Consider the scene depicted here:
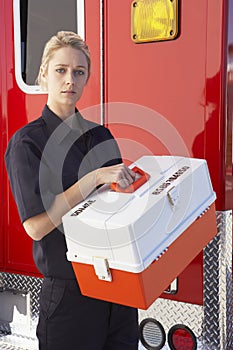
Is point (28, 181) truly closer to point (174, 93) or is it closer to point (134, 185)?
point (134, 185)

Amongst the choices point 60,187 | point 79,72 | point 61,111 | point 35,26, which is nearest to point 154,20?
point 79,72

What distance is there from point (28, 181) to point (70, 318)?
47 centimetres

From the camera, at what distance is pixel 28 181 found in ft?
5.56

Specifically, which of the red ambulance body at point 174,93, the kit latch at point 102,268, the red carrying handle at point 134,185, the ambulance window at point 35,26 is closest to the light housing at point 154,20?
the red ambulance body at point 174,93

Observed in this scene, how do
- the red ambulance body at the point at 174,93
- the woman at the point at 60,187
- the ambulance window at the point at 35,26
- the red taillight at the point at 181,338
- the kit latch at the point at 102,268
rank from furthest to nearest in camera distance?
the ambulance window at the point at 35,26 < the red taillight at the point at 181,338 < the red ambulance body at the point at 174,93 < the woman at the point at 60,187 < the kit latch at the point at 102,268

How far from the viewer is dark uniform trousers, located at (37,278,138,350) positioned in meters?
1.80

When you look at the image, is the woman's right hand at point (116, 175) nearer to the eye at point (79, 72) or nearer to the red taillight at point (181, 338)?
the eye at point (79, 72)

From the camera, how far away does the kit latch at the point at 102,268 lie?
5.24ft

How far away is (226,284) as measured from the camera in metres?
2.05

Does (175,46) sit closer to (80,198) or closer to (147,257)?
(80,198)

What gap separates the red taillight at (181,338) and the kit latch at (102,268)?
0.69 m

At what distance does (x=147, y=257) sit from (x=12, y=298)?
1.33m

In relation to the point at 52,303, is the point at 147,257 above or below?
above

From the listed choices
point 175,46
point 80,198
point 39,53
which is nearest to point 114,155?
point 80,198
